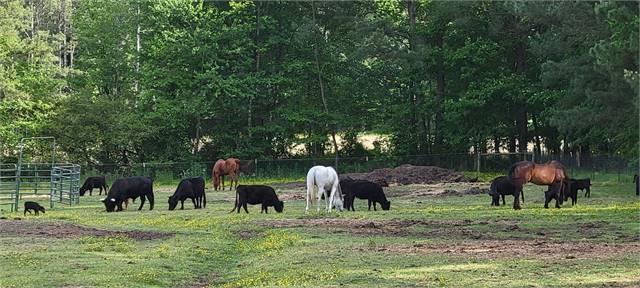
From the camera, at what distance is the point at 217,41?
235 feet

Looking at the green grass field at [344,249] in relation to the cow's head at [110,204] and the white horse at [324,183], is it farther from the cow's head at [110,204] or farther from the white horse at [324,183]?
the cow's head at [110,204]

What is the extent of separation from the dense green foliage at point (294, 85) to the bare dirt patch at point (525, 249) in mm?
41091

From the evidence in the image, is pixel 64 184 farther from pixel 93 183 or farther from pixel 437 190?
pixel 437 190

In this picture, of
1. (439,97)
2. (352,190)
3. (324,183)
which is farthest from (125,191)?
(439,97)

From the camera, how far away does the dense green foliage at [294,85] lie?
68.1m

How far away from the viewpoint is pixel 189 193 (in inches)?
1526

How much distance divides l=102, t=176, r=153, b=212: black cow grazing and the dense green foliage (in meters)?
30.5

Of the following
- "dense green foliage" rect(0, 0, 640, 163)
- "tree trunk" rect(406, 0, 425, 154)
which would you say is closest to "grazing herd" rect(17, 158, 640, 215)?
"dense green foliage" rect(0, 0, 640, 163)

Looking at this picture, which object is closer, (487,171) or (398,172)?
(398,172)

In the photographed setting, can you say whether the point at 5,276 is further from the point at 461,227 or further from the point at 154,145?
the point at 154,145

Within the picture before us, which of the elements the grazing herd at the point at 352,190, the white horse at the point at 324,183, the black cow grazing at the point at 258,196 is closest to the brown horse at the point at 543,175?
the grazing herd at the point at 352,190

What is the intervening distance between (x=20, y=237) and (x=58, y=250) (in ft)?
12.4

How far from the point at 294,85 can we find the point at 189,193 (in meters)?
36.5

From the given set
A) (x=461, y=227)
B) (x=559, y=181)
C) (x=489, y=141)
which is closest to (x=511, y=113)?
(x=489, y=141)
